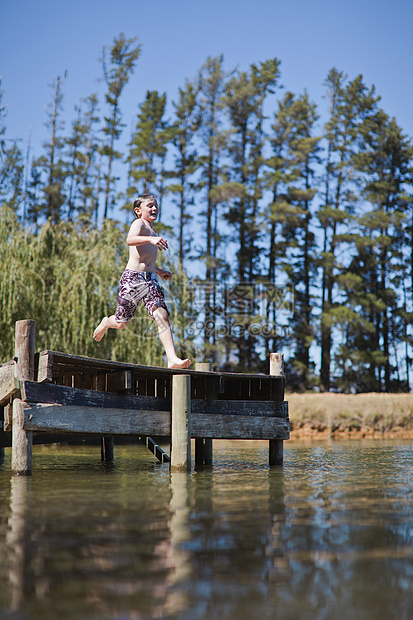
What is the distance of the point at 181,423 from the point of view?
859 cm

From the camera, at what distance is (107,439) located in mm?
11828

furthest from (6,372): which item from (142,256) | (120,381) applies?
(142,256)

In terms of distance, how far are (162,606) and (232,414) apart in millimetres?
6617

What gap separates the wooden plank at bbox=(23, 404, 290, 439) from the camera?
752cm

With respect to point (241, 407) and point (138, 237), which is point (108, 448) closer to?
point (241, 407)

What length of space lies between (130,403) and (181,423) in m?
0.71

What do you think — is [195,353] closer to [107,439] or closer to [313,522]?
[107,439]

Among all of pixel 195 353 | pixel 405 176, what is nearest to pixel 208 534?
pixel 195 353

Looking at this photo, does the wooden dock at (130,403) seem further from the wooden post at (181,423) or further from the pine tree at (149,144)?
the pine tree at (149,144)

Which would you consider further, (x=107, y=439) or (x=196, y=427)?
(x=107, y=439)

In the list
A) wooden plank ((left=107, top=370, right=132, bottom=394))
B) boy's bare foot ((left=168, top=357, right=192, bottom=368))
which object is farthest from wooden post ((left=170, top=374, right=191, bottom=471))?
wooden plank ((left=107, top=370, right=132, bottom=394))

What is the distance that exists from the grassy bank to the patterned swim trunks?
12.9 m

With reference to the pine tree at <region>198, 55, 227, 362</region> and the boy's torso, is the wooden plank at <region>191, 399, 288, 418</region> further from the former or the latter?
the pine tree at <region>198, 55, 227, 362</region>

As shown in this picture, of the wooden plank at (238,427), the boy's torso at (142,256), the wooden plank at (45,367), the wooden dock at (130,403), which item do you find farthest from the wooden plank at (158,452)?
the wooden plank at (45,367)
